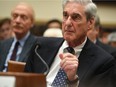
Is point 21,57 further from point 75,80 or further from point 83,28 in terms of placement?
point 75,80

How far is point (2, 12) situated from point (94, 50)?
5756 mm

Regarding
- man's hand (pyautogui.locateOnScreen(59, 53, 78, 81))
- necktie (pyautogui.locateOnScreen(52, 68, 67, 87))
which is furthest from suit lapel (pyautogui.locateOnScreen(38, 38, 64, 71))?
man's hand (pyautogui.locateOnScreen(59, 53, 78, 81))

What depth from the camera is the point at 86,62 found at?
2738 mm

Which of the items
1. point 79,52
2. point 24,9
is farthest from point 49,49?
point 24,9

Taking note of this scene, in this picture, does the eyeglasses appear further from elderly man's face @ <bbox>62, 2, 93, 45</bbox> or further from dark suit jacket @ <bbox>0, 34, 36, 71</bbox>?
dark suit jacket @ <bbox>0, 34, 36, 71</bbox>

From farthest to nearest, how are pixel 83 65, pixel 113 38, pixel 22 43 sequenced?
pixel 113 38 < pixel 22 43 < pixel 83 65

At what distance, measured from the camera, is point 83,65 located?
2.71 metres

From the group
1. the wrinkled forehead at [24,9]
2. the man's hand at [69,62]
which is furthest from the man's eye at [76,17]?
the wrinkled forehead at [24,9]

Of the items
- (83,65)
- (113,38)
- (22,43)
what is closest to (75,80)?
(83,65)

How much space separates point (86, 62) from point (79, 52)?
0.14 meters

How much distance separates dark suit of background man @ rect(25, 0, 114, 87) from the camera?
8.66ft

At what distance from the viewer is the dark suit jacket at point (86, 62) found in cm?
261

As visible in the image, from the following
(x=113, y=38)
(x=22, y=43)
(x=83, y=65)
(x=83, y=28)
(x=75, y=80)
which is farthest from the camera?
(x=113, y=38)

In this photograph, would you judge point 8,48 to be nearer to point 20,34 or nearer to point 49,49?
point 20,34
